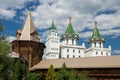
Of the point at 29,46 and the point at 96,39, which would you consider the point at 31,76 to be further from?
the point at 96,39

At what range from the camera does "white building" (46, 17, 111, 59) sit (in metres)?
82.8

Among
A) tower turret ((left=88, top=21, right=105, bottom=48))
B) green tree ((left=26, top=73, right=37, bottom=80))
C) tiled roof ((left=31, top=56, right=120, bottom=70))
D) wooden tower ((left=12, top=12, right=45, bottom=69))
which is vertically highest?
tower turret ((left=88, top=21, right=105, bottom=48))

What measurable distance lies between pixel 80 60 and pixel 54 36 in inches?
1957

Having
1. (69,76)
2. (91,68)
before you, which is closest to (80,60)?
(91,68)

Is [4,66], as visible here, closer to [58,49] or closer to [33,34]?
[33,34]

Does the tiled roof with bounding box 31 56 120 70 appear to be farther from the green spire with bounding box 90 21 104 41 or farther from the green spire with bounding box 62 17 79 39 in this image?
the green spire with bounding box 90 21 104 41

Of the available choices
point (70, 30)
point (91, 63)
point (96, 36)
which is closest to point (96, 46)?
point (96, 36)

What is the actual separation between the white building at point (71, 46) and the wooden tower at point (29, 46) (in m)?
39.5

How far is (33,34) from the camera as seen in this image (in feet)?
136

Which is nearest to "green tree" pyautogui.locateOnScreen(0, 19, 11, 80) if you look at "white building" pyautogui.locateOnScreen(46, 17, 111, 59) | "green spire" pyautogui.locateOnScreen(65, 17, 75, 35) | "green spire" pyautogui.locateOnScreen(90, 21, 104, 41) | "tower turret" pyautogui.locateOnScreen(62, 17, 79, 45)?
"white building" pyautogui.locateOnScreen(46, 17, 111, 59)

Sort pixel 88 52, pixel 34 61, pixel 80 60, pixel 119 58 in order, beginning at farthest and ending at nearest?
pixel 88 52
pixel 34 61
pixel 80 60
pixel 119 58

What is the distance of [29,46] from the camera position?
40469mm

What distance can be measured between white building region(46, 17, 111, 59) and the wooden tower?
39.5 metres

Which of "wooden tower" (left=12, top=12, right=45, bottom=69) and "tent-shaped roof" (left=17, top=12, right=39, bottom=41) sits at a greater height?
"tent-shaped roof" (left=17, top=12, right=39, bottom=41)
